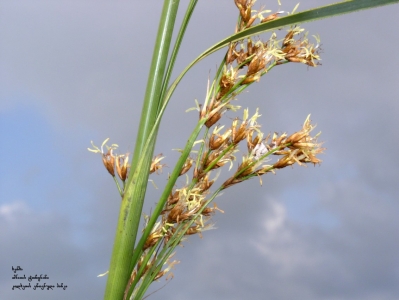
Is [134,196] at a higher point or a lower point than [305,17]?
lower

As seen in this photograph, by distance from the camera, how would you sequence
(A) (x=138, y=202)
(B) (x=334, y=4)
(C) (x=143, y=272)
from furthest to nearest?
1. (C) (x=143, y=272)
2. (A) (x=138, y=202)
3. (B) (x=334, y=4)

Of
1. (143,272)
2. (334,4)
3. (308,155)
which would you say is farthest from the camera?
(308,155)

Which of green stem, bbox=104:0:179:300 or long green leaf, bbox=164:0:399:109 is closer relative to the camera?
long green leaf, bbox=164:0:399:109

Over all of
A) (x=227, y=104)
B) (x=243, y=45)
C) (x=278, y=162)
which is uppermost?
(x=243, y=45)

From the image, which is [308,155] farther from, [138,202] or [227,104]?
[138,202]

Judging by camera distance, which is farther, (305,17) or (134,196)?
(134,196)

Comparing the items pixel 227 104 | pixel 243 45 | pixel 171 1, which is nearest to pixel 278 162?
pixel 227 104

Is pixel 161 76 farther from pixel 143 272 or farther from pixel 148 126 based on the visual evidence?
pixel 143 272

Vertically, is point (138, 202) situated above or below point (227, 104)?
below

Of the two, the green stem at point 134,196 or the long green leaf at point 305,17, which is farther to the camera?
the green stem at point 134,196

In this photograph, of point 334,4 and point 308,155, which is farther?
point 308,155
